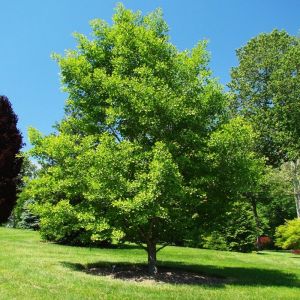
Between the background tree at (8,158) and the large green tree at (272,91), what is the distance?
2133 cm

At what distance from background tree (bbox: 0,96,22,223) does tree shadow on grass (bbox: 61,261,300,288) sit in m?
24.7

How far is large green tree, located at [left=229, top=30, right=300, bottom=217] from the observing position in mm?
39122

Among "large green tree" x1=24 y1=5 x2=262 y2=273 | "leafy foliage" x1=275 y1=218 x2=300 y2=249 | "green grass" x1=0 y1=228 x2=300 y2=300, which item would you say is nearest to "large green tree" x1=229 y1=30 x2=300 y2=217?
"leafy foliage" x1=275 y1=218 x2=300 y2=249

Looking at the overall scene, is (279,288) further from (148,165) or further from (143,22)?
(143,22)

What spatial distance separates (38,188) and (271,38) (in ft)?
104

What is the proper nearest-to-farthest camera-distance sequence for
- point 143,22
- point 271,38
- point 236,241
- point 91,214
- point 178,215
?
point 91,214 → point 178,215 → point 143,22 → point 236,241 → point 271,38

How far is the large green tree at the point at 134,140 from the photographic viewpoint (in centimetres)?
1460

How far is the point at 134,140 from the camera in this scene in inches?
637

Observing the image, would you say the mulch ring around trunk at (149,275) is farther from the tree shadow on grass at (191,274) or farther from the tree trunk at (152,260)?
the tree trunk at (152,260)

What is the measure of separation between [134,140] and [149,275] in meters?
4.96

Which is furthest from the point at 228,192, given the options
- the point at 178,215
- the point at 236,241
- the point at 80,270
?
the point at 236,241

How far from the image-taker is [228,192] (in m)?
17.2

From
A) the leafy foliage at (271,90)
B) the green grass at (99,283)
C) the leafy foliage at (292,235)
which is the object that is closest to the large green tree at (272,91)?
the leafy foliage at (271,90)

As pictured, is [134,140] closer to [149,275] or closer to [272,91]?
[149,275]
